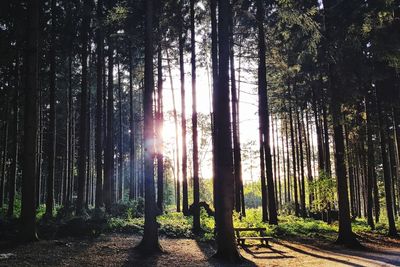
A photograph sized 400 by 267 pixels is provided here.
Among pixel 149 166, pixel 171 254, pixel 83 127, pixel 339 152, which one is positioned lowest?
pixel 171 254

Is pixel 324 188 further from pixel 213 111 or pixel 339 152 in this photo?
pixel 213 111

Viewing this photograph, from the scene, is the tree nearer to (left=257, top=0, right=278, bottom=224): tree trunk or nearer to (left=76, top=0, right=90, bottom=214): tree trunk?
(left=257, top=0, right=278, bottom=224): tree trunk

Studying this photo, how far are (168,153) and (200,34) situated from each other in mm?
22423

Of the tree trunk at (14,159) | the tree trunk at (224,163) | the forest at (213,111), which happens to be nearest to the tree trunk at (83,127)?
the forest at (213,111)

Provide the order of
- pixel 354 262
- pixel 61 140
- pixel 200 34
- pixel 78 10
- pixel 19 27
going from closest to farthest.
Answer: pixel 354 262 → pixel 19 27 → pixel 78 10 → pixel 200 34 → pixel 61 140

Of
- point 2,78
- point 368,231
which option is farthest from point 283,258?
point 2,78

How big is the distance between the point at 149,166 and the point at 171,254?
279cm

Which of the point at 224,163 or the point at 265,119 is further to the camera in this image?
the point at 265,119

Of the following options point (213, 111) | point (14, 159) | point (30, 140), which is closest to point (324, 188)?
point (213, 111)

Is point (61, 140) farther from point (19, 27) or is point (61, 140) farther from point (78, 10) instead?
point (19, 27)

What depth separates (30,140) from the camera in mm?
11375

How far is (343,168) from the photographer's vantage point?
14562mm

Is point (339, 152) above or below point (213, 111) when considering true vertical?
below

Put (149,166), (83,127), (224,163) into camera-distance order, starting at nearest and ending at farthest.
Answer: (224,163)
(149,166)
(83,127)
